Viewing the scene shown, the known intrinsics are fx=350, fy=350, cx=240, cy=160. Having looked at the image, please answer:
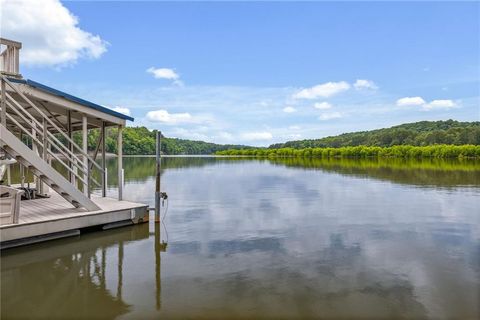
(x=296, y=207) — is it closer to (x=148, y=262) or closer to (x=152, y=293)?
(x=148, y=262)

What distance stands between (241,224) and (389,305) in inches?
242

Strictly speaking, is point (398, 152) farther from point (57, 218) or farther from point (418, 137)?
point (57, 218)

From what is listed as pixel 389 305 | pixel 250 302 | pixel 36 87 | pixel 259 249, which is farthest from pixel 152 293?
pixel 36 87

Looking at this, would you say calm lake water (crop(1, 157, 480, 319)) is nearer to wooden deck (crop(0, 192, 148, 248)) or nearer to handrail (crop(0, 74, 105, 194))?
wooden deck (crop(0, 192, 148, 248))

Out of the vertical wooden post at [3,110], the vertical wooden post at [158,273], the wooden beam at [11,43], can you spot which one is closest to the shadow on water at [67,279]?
the vertical wooden post at [158,273]

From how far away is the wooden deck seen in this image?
301 inches

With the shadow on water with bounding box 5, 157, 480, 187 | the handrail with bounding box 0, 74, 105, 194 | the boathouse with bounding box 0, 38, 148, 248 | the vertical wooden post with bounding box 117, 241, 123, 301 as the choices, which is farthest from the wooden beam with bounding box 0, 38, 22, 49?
the vertical wooden post with bounding box 117, 241, 123, 301

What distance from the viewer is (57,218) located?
8438 mm

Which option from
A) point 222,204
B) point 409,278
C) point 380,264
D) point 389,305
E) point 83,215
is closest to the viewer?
point 389,305

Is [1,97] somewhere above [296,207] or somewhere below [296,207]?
above

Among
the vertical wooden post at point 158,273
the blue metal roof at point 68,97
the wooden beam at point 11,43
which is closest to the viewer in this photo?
the vertical wooden post at point 158,273

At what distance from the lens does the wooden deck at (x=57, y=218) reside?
7.66m

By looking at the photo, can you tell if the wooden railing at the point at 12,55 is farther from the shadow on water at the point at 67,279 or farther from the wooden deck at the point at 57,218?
the shadow on water at the point at 67,279

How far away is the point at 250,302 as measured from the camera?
5254 mm
